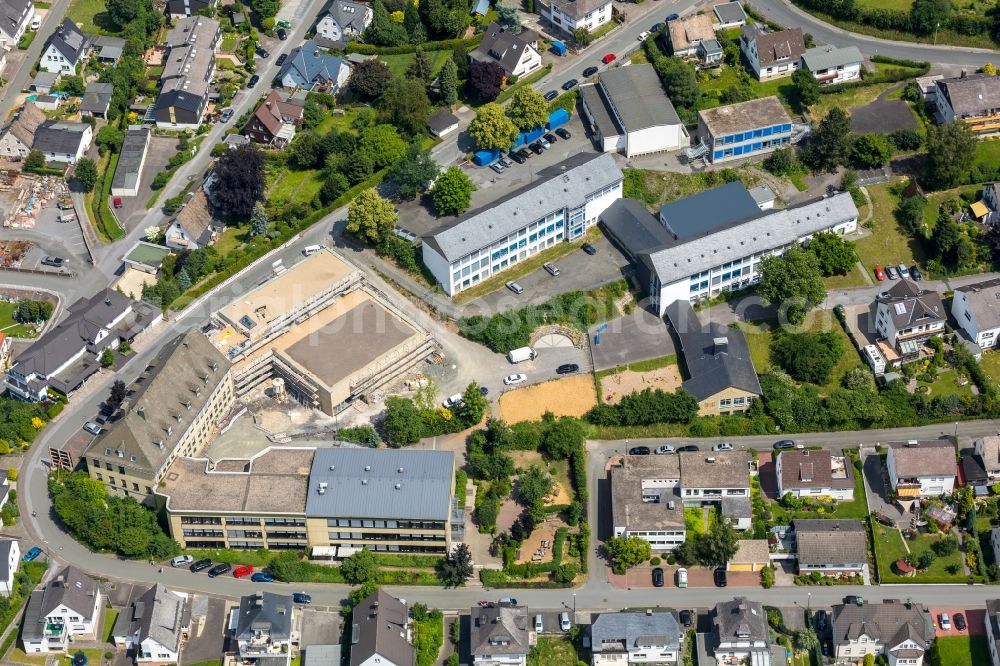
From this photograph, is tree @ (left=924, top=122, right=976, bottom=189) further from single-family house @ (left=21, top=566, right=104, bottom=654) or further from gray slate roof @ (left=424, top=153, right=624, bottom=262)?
single-family house @ (left=21, top=566, right=104, bottom=654)

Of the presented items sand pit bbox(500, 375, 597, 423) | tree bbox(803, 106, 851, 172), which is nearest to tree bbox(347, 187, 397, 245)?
sand pit bbox(500, 375, 597, 423)

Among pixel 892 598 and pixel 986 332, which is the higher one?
pixel 986 332

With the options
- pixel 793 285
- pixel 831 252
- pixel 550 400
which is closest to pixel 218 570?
pixel 550 400

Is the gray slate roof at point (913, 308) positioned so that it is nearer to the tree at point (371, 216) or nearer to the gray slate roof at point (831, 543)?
the gray slate roof at point (831, 543)

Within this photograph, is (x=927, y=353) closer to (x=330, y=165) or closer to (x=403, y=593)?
(x=403, y=593)

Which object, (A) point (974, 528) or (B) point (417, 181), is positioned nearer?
(A) point (974, 528)

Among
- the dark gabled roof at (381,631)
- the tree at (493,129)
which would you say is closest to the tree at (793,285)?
the tree at (493,129)

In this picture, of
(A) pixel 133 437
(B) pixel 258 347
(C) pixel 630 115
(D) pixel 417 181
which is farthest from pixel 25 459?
(C) pixel 630 115
